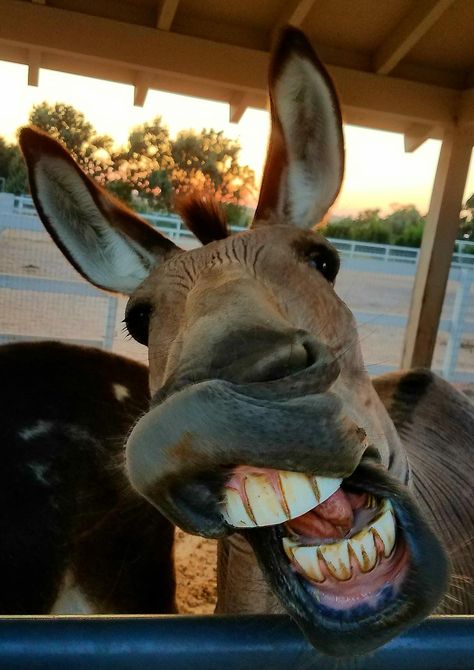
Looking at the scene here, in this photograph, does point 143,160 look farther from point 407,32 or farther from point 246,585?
point 246,585

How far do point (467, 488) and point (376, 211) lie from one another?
9.33 feet

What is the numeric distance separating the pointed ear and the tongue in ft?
3.79

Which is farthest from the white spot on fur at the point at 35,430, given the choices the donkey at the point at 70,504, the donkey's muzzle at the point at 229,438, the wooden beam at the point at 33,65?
the wooden beam at the point at 33,65

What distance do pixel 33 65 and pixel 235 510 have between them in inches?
163

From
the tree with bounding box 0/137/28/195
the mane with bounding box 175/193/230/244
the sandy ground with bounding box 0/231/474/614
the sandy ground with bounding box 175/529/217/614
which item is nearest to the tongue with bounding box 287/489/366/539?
the mane with bounding box 175/193/230/244

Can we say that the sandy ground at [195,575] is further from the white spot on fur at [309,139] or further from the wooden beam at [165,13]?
the wooden beam at [165,13]

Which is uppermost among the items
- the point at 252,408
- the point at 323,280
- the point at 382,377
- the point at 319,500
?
the point at 323,280

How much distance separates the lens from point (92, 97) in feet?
14.3

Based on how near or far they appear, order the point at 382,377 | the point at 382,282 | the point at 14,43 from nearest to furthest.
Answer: the point at 382,377, the point at 14,43, the point at 382,282

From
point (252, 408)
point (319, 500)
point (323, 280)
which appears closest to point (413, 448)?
point (323, 280)

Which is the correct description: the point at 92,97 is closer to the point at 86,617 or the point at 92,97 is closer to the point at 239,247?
the point at 239,247

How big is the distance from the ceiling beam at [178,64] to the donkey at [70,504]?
2.34m

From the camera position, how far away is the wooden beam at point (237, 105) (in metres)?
4.41

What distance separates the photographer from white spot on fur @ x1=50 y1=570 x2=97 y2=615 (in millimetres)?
2260
